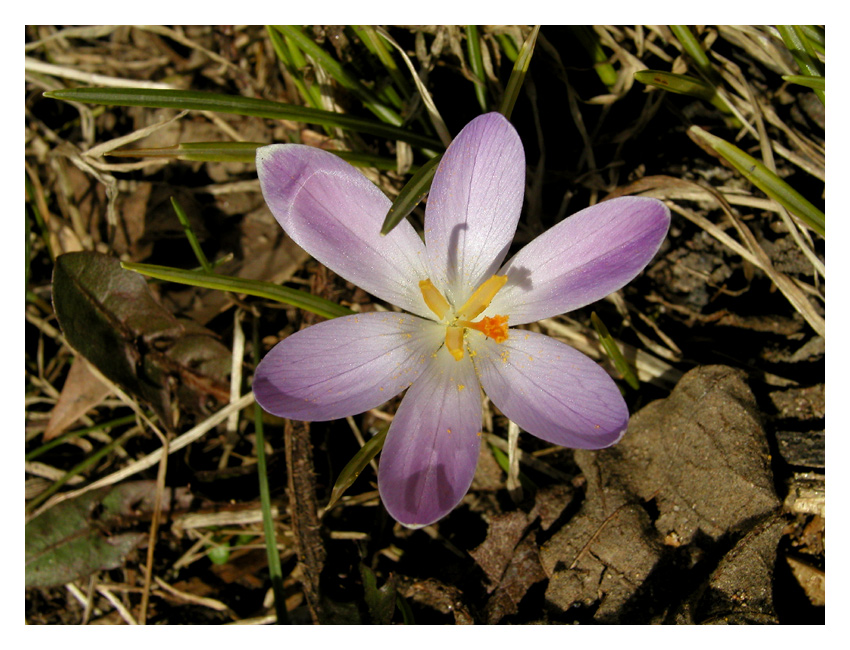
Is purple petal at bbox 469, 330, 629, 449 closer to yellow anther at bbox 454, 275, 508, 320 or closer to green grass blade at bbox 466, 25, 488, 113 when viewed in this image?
yellow anther at bbox 454, 275, 508, 320

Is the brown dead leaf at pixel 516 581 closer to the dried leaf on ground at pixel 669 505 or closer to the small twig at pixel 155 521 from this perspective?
the dried leaf on ground at pixel 669 505

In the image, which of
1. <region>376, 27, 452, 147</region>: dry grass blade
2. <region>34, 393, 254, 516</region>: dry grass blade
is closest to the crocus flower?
<region>376, 27, 452, 147</region>: dry grass blade

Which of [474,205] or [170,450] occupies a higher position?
[474,205]

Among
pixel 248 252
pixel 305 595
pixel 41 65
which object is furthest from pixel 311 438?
pixel 41 65

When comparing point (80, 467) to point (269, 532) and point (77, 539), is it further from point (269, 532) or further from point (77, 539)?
point (269, 532)

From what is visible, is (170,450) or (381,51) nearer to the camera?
(381,51)

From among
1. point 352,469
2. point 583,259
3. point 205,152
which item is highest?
point 205,152

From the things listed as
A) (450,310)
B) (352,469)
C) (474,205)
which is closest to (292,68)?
(474,205)
